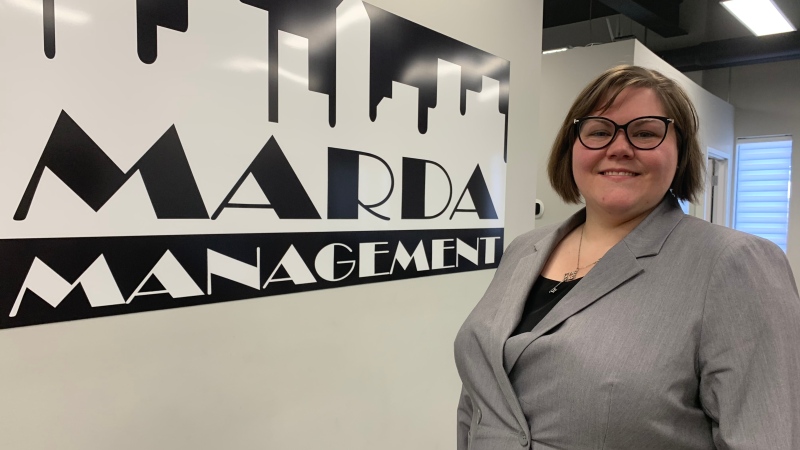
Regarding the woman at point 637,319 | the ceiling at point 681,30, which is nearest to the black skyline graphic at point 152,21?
the woman at point 637,319

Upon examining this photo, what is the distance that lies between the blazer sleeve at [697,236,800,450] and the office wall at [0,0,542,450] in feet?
4.17

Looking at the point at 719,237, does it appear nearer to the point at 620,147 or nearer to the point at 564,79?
the point at 620,147

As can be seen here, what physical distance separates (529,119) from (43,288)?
95.6 inches

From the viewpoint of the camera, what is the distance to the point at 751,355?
80 cm

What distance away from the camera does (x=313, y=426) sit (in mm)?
1830

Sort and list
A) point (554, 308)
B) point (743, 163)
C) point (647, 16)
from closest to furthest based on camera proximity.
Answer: point (554, 308) → point (647, 16) → point (743, 163)

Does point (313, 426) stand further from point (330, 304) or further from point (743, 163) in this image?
point (743, 163)

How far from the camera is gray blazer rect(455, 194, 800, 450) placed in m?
0.80

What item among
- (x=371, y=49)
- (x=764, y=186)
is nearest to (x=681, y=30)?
(x=764, y=186)

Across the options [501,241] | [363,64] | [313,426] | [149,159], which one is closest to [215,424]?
[313,426]

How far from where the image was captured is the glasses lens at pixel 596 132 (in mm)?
1085

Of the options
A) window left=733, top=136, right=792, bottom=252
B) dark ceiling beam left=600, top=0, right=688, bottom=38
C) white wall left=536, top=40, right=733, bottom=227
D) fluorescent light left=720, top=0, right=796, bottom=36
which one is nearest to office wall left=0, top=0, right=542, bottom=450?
white wall left=536, top=40, right=733, bottom=227

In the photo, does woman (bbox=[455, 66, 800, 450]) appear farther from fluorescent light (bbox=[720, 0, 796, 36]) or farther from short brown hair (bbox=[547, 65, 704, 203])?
fluorescent light (bbox=[720, 0, 796, 36])

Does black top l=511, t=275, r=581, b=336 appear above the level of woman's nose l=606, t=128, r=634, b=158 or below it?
below
